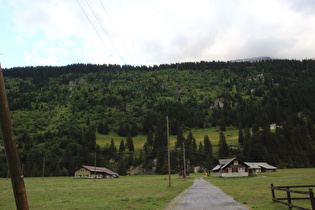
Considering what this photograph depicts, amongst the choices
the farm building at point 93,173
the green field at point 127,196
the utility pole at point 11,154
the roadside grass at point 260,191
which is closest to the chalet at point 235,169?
the roadside grass at point 260,191

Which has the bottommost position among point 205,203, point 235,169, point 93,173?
point 93,173

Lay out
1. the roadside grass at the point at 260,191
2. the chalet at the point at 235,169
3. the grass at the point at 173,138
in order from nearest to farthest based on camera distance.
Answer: the roadside grass at the point at 260,191 < the chalet at the point at 235,169 < the grass at the point at 173,138

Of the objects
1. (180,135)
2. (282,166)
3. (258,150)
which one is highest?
(180,135)

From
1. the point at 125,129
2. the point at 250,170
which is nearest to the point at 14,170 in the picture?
the point at 250,170

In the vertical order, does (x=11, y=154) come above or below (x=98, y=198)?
above

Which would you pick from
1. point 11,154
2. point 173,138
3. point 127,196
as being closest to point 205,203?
point 127,196

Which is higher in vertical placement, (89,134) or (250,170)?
(89,134)

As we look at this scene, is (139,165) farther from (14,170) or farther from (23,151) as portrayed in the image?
(14,170)

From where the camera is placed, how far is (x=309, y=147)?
120 m

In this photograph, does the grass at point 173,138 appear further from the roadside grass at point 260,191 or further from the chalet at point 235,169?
the roadside grass at point 260,191

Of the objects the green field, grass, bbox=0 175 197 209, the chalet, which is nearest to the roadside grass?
the green field

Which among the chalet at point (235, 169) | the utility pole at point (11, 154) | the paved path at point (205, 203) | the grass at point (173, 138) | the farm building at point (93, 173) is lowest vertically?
the farm building at point (93, 173)

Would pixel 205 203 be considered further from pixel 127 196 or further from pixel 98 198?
pixel 98 198

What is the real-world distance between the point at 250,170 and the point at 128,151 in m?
82.7
